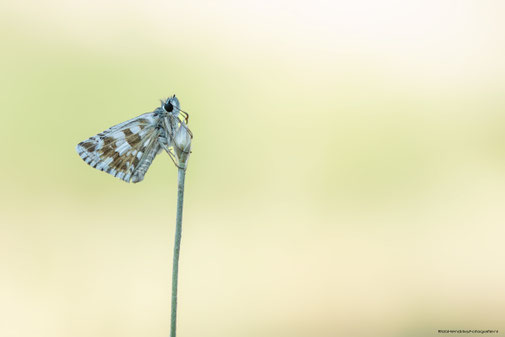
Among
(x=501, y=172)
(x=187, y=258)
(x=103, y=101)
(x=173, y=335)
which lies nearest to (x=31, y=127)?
(x=103, y=101)

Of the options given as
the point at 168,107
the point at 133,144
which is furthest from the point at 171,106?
the point at 133,144

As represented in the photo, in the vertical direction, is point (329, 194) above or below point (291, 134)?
below

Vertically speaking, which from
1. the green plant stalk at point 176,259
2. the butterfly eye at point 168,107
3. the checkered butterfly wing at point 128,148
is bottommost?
the green plant stalk at point 176,259

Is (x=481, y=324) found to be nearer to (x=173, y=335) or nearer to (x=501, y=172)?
(x=501, y=172)

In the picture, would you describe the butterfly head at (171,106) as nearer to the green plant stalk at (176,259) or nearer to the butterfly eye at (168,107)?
the butterfly eye at (168,107)

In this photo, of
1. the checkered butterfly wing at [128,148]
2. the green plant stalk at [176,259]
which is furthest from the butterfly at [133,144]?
the green plant stalk at [176,259]

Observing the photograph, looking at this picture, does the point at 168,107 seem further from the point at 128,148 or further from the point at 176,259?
the point at 176,259

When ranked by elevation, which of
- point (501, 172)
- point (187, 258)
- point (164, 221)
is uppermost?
point (501, 172)

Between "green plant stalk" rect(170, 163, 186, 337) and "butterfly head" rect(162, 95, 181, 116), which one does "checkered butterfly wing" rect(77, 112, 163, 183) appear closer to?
"butterfly head" rect(162, 95, 181, 116)
